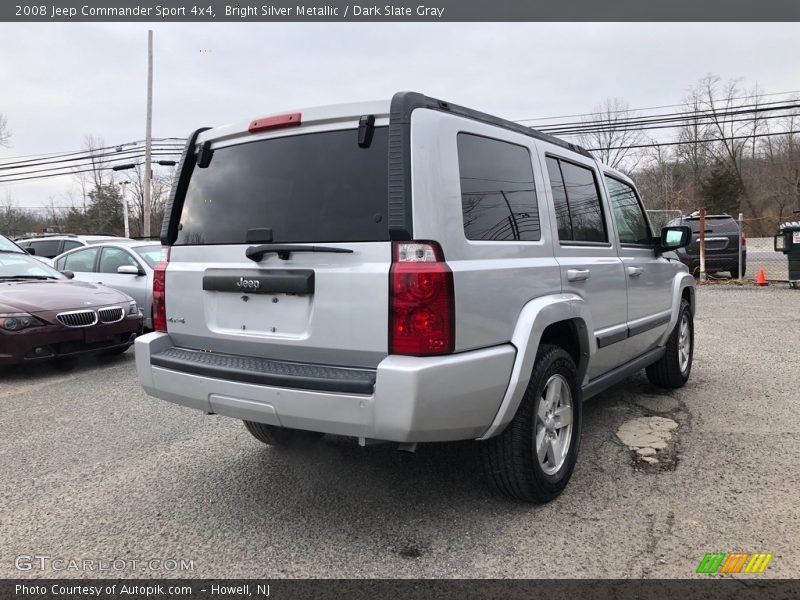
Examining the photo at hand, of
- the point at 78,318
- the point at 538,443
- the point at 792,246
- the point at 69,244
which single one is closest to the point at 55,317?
the point at 78,318

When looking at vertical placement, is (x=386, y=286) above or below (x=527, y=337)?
above

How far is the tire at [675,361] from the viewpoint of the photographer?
5234 millimetres

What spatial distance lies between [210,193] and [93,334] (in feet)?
13.7

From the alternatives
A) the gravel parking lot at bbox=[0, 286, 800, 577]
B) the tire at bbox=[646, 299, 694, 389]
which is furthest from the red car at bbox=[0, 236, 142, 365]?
the tire at bbox=[646, 299, 694, 389]

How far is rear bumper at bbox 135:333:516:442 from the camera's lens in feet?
7.83

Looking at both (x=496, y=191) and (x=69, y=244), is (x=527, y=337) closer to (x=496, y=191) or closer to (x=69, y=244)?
(x=496, y=191)

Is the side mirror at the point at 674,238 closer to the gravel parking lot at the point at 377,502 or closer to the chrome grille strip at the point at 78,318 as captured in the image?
the gravel parking lot at the point at 377,502

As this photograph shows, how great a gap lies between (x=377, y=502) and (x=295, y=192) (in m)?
1.71

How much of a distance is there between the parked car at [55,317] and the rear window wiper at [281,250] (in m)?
4.46

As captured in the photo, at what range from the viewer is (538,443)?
305 cm

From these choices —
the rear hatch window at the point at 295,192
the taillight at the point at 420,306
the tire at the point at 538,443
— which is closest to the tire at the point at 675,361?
the tire at the point at 538,443

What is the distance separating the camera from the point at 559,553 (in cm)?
262

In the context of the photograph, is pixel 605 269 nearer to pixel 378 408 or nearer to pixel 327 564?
pixel 378 408

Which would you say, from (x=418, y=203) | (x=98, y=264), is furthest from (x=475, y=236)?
(x=98, y=264)
